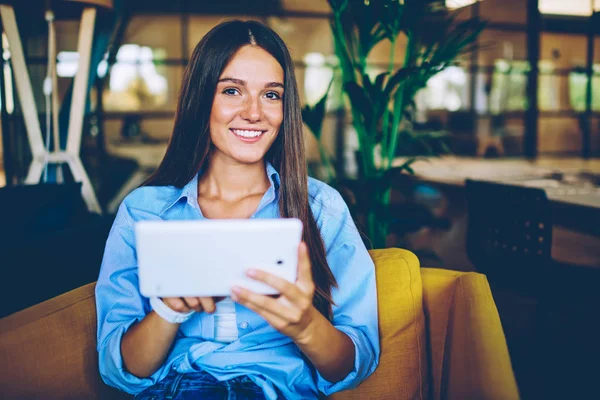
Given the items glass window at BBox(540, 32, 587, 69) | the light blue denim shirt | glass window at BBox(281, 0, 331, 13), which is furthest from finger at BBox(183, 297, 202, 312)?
glass window at BBox(540, 32, 587, 69)

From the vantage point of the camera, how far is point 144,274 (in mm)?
894

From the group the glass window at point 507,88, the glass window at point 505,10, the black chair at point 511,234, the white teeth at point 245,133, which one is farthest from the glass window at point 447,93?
the white teeth at point 245,133

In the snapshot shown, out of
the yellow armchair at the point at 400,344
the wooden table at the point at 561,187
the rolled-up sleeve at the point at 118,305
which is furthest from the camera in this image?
the wooden table at the point at 561,187

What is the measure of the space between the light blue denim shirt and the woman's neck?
0.62ft

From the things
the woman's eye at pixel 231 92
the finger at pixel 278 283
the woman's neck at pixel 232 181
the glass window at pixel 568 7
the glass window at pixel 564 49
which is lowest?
the finger at pixel 278 283

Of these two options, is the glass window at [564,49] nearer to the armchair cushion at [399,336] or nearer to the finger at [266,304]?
the armchair cushion at [399,336]

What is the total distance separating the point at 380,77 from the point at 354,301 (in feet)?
4.16

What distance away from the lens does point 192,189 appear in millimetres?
1438

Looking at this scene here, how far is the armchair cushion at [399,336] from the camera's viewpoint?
1.38 m

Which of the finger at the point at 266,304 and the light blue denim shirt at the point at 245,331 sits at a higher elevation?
the finger at the point at 266,304

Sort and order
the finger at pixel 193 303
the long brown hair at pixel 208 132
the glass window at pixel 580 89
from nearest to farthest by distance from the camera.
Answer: the finger at pixel 193 303
the long brown hair at pixel 208 132
the glass window at pixel 580 89

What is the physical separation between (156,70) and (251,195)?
635cm

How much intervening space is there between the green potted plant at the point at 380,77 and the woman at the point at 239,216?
3.08ft

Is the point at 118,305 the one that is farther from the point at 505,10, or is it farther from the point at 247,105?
the point at 505,10
